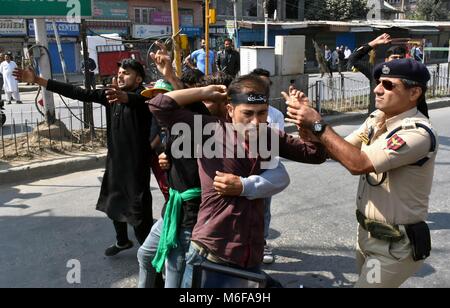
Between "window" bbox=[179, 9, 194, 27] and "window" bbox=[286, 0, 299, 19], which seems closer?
"window" bbox=[179, 9, 194, 27]

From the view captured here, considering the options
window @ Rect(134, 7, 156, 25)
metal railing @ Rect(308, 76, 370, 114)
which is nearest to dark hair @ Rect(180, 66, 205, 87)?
metal railing @ Rect(308, 76, 370, 114)

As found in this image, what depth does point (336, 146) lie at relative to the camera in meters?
2.03

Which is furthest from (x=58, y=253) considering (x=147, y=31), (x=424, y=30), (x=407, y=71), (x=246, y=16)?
(x=424, y=30)

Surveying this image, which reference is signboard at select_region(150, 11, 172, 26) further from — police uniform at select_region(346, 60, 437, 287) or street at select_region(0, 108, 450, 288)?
police uniform at select_region(346, 60, 437, 287)

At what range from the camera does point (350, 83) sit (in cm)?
1365

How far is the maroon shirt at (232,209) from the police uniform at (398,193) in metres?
0.31

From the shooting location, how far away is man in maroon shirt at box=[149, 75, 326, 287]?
6.98ft

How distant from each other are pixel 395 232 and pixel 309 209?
9.75 feet

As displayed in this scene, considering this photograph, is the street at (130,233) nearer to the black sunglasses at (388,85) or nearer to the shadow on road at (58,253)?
the shadow on road at (58,253)

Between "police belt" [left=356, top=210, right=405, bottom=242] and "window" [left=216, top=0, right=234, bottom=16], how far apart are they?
33160mm

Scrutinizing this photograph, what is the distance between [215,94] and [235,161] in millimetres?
378

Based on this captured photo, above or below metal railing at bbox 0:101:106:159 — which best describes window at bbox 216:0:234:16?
above

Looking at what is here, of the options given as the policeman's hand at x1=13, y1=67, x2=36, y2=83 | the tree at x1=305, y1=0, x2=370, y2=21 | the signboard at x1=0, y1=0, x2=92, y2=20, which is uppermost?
the tree at x1=305, y1=0, x2=370, y2=21

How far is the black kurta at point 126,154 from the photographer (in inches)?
143
